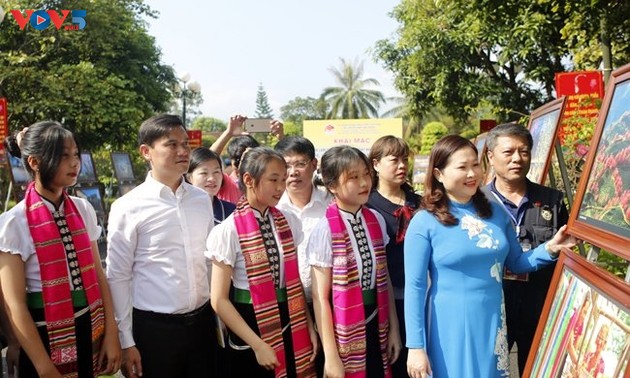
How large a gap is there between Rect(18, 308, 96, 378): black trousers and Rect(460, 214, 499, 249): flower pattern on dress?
1.58m

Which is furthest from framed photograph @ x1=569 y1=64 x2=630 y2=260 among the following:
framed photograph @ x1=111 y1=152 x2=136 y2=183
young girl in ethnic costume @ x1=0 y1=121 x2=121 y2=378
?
framed photograph @ x1=111 y1=152 x2=136 y2=183

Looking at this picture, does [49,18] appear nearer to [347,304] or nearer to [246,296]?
[246,296]

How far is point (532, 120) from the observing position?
14.6ft

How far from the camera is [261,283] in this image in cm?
262

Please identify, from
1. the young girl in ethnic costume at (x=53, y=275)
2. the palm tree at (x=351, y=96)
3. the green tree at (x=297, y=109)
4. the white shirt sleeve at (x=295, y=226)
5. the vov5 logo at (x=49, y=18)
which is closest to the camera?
the young girl in ethnic costume at (x=53, y=275)

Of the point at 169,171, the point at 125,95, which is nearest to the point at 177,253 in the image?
the point at 169,171

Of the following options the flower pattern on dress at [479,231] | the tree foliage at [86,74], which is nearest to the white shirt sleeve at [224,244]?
the flower pattern on dress at [479,231]

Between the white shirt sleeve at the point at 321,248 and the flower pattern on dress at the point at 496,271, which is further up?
the white shirt sleeve at the point at 321,248

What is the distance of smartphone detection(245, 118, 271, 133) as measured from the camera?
444cm

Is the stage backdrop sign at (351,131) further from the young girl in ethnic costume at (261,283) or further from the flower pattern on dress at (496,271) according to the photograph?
the flower pattern on dress at (496,271)

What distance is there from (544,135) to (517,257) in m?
1.46

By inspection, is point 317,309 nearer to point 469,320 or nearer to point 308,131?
point 469,320

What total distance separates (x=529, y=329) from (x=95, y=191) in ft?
35.6

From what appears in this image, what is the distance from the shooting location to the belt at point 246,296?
2.65 metres
